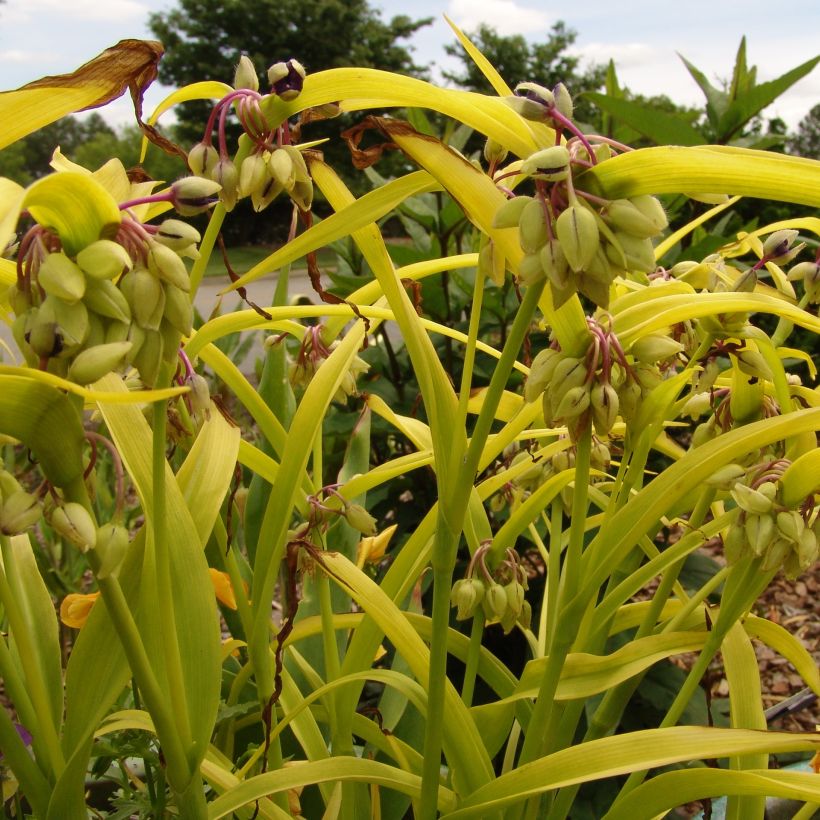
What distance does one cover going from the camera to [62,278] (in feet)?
1.23

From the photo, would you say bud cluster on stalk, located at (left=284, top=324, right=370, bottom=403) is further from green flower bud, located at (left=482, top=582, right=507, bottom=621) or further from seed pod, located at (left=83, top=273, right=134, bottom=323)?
seed pod, located at (left=83, top=273, right=134, bottom=323)

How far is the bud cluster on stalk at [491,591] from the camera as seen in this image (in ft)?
2.42

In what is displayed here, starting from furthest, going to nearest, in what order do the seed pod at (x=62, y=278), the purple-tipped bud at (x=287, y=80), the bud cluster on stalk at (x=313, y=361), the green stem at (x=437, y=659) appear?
the bud cluster on stalk at (x=313, y=361) → the green stem at (x=437, y=659) → the purple-tipped bud at (x=287, y=80) → the seed pod at (x=62, y=278)

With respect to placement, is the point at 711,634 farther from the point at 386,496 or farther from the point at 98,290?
the point at 386,496

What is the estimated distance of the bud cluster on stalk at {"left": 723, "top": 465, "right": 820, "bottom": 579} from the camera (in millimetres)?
582


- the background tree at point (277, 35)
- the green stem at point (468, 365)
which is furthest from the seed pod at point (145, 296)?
the background tree at point (277, 35)

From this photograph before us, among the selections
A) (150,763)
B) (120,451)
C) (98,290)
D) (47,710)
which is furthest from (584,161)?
(150,763)

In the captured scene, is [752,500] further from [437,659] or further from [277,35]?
[277,35]

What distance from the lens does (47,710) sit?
0.63 metres

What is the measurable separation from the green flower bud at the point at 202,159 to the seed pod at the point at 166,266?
0.15 metres

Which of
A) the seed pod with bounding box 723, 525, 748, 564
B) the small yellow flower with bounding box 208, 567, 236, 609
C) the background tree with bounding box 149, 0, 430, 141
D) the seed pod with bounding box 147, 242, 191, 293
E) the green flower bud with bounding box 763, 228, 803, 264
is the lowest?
the small yellow flower with bounding box 208, 567, 236, 609

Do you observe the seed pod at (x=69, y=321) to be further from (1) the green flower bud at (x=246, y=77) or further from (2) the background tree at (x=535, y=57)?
(2) the background tree at (x=535, y=57)

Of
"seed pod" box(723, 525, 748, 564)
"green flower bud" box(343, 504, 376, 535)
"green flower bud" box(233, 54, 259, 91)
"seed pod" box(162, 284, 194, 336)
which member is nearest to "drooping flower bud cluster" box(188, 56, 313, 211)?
"green flower bud" box(233, 54, 259, 91)

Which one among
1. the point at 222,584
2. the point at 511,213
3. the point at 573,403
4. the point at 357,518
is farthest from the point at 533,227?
the point at 222,584
